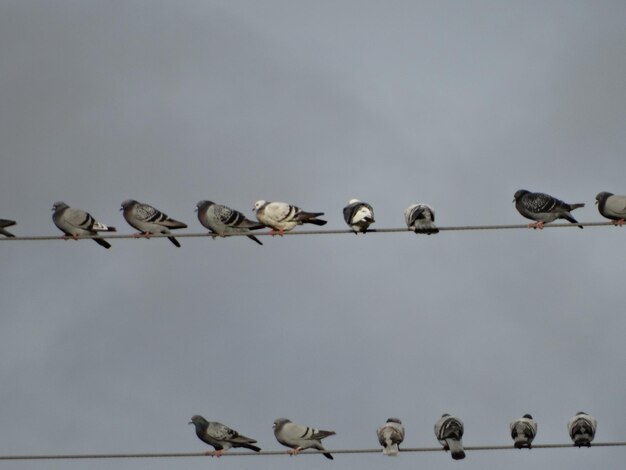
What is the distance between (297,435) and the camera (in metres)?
30.2

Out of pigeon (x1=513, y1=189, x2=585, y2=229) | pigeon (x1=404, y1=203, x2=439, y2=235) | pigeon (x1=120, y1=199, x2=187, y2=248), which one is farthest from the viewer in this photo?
pigeon (x1=120, y1=199, x2=187, y2=248)

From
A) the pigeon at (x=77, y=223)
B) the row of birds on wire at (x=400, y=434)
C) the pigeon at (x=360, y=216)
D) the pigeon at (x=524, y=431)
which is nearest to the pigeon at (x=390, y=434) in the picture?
the row of birds on wire at (x=400, y=434)

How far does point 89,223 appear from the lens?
104 feet

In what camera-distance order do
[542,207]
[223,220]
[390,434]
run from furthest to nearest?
[542,207] < [223,220] < [390,434]

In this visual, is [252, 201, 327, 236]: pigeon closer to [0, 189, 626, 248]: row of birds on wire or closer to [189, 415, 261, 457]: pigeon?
[0, 189, 626, 248]: row of birds on wire

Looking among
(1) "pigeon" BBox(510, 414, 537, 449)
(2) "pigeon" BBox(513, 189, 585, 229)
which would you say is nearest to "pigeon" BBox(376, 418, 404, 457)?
(1) "pigeon" BBox(510, 414, 537, 449)

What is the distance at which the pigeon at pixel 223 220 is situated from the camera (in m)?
30.6

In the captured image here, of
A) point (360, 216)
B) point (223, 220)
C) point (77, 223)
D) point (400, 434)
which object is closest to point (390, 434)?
point (400, 434)

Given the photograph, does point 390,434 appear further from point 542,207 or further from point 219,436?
point 542,207

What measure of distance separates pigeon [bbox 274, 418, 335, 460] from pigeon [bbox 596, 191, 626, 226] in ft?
19.6

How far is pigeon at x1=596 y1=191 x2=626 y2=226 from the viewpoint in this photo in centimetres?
2998

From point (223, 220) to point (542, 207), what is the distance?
5614 millimetres

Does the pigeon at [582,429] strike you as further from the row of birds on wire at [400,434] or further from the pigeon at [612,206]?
the pigeon at [612,206]

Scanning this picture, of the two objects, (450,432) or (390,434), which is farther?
(450,432)
